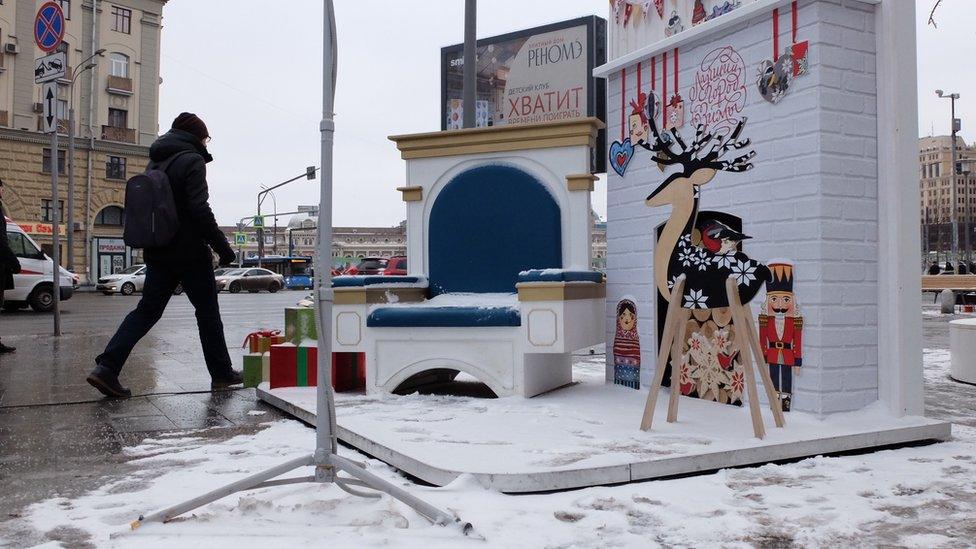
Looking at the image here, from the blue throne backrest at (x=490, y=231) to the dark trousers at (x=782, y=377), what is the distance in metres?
1.63

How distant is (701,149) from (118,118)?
38.7 meters

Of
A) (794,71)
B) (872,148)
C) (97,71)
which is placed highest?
(97,71)

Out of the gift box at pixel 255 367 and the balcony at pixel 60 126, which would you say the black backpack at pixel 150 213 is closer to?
the gift box at pixel 255 367

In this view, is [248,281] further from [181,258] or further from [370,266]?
[181,258]

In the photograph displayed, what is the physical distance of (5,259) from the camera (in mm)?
7215

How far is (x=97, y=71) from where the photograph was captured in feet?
120

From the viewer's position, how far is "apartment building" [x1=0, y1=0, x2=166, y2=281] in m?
33.8

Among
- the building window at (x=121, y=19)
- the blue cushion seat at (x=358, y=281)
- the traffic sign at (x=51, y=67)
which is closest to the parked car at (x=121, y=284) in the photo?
the building window at (x=121, y=19)

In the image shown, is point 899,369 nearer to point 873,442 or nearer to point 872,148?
point 873,442

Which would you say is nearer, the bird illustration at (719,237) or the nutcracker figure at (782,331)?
the nutcracker figure at (782,331)

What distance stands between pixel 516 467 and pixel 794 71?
8.28 feet

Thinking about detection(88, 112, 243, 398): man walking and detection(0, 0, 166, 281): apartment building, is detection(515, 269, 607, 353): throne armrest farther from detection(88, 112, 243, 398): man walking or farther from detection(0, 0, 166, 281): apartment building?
detection(0, 0, 166, 281): apartment building

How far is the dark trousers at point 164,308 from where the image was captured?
16.2ft

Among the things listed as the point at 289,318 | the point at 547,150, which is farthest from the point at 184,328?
the point at 547,150
